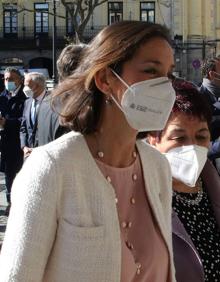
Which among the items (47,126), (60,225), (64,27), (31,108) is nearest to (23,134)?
(31,108)

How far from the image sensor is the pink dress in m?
1.94

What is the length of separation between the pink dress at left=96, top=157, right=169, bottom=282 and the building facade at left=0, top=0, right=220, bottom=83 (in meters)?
46.3

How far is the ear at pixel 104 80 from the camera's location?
1.99 meters

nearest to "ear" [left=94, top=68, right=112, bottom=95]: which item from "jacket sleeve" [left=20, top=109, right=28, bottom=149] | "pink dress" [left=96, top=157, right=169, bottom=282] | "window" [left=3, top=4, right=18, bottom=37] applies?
"pink dress" [left=96, top=157, right=169, bottom=282]

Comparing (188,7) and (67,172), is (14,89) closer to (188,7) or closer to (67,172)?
(67,172)

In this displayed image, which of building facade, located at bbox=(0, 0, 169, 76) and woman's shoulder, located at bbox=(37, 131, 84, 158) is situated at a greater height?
building facade, located at bbox=(0, 0, 169, 76)

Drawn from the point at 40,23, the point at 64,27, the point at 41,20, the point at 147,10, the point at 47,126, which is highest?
the point at 147,10

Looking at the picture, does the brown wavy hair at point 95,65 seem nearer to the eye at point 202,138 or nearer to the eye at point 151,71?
the eye at point 151,71

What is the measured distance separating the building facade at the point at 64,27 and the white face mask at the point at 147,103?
151 feet

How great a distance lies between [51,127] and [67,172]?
429 cm

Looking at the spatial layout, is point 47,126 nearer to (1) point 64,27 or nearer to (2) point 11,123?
(2) point 11,123

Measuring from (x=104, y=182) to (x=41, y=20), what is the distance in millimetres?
48058

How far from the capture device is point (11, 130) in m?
8.36

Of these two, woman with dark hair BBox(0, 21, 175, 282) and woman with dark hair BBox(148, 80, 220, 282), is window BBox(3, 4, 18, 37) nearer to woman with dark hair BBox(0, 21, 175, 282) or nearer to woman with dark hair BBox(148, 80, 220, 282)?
woman with dark hair BBox(148, 80, 220, 282)
